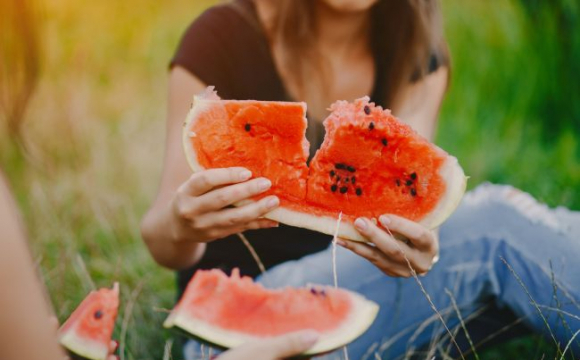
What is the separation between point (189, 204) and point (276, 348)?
1.56ft

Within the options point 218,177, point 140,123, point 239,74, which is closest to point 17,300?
point 218,177

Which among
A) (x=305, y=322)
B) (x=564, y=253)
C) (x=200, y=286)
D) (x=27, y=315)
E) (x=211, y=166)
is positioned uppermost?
A: (x=27, y=315)

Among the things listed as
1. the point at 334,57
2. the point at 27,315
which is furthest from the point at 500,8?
the point at 27,315

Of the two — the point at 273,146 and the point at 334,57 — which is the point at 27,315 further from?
the point at 334,57

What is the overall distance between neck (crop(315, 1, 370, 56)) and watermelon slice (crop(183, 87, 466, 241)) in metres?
0.89

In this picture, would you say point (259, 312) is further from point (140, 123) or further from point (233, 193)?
point (140, 123)

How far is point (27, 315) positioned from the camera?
858mm

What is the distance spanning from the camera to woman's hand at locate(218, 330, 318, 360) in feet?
3.70

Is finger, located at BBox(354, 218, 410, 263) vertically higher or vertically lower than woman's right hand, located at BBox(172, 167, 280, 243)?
lower

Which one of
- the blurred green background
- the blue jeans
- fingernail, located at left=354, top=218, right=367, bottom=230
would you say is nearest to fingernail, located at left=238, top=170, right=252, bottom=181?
fingernail, located at left=354, top=218, right=367, bottom=230

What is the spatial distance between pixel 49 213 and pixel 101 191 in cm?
37

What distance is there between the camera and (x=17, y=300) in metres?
0.85

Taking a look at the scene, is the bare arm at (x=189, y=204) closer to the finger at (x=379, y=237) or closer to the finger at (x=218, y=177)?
the finger at (x=218, y=177)

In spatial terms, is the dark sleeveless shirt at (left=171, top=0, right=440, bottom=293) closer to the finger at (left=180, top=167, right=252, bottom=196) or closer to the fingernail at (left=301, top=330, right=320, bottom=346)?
the finger at (left=180, top=167, right=252, bottom=196)
